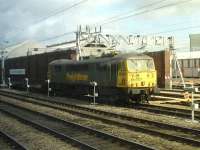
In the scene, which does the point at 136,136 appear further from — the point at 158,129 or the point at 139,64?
the point at 139,64

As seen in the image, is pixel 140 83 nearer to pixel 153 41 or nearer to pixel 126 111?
pixel 126 111

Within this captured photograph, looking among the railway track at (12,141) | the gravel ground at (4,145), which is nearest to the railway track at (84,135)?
the railway track at (12,141)

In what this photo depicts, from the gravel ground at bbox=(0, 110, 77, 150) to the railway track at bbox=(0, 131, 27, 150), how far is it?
250mm

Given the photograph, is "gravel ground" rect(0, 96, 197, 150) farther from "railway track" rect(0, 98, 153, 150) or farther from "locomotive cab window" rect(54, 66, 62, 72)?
"locomotive cab window" rect(54, 66, 62, 72)

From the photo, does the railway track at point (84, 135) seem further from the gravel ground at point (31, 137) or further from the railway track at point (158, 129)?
the railway track at point (158, 129)

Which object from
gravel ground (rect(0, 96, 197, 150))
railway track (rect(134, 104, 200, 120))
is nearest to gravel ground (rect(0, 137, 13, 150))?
gravel ground (rect(0, 96, 197, 150))

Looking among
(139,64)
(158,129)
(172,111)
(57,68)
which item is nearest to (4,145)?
(158,129)

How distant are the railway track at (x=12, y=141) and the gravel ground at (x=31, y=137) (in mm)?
250

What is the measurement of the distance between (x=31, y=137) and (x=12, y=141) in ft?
3.49

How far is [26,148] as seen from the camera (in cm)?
1229

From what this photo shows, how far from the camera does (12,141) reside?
45.2ft

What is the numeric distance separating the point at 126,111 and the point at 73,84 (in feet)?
32.9

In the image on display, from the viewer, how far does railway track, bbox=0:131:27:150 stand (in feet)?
41.8

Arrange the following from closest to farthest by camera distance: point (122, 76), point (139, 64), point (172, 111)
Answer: point (172, 111), point (122, 76), point (139, 64)
